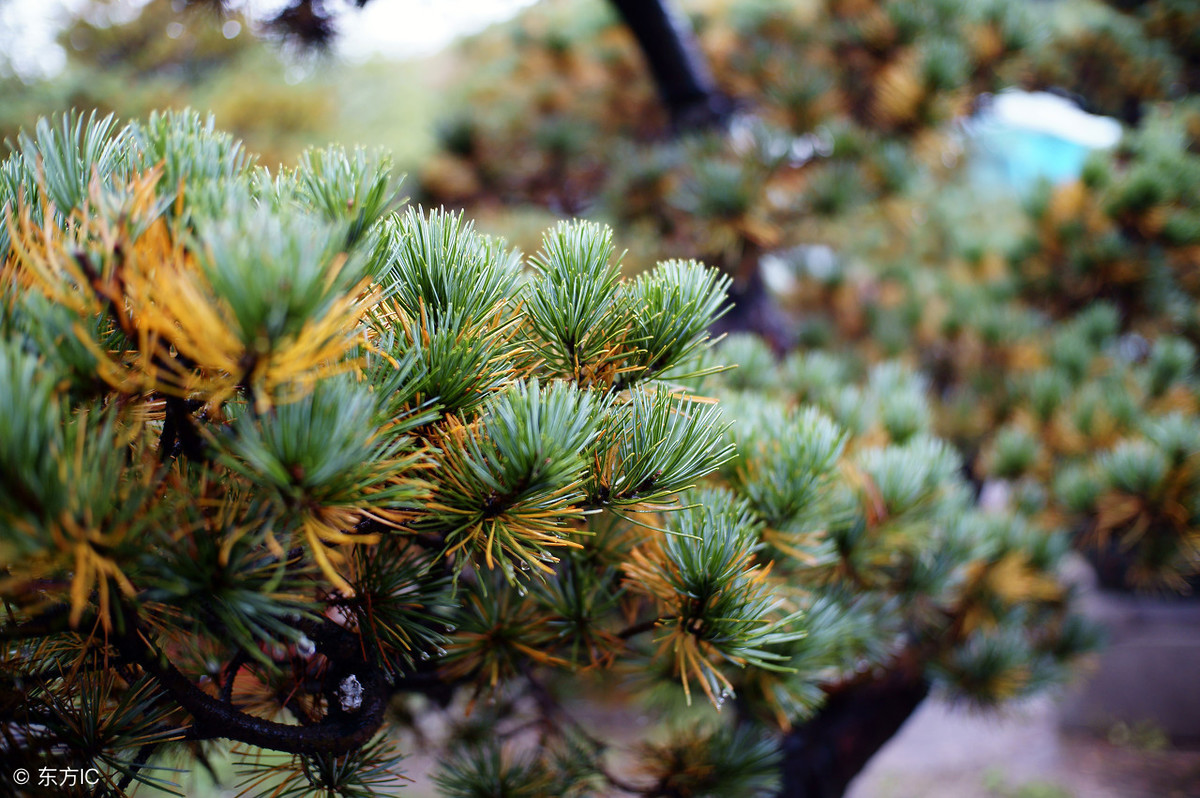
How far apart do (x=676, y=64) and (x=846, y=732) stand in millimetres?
1066

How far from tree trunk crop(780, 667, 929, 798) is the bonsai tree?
0.29 metres

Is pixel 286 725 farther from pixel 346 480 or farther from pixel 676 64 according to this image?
pixel 676 64

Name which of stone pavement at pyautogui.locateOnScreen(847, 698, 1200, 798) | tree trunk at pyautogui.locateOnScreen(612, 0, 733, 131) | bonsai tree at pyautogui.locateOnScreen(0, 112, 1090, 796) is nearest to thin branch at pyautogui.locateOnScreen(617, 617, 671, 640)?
bonsai tree at pyautogui.locateOnScreen(0, 112, 1090, 796)

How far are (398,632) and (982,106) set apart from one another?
1.28 m

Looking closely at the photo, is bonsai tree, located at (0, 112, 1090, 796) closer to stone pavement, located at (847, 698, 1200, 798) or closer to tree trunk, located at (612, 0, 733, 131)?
tree trunk, located at (612, 0, 733, 131)

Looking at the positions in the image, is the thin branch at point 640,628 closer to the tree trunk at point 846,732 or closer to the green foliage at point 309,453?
the green foliage at point 309,453

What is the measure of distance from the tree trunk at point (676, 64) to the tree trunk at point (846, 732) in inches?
37.8

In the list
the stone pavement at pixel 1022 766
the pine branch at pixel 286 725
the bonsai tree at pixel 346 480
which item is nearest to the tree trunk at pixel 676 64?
the bonsai tree at pixel 346 480

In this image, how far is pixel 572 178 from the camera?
148cm

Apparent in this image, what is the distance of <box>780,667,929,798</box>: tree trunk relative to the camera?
84 centimetres

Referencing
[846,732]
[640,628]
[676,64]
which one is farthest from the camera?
[676,64]

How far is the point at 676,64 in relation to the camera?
118 cm

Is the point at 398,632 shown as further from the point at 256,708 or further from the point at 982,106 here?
the point at 982,106

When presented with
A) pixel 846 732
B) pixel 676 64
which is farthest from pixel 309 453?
pixel 676 64
